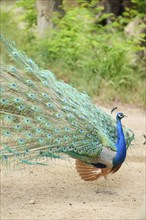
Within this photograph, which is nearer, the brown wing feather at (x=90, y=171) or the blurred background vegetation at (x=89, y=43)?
the brown wing feather at (x=90, y=171)

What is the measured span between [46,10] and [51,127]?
19.5ft

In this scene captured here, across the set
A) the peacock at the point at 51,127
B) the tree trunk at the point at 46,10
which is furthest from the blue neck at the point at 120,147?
the tree trunk at the point at 46,10

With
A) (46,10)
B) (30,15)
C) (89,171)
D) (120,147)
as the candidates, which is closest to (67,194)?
(89,171)

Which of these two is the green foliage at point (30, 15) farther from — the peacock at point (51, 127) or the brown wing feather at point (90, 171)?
the brown wing feather at point (90, 171)

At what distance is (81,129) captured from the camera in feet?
19.3

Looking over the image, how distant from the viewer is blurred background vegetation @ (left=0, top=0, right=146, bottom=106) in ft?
32.1

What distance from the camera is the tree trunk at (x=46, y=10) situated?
11.4 meters

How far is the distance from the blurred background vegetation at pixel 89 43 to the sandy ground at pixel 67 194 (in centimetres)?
266

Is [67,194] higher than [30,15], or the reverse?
[30,15]

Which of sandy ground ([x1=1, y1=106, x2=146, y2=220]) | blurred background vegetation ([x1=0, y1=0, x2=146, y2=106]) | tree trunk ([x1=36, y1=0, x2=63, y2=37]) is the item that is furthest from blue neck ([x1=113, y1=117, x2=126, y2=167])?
tree trunk ([x1=36, y1=0, x2=63, y2=37])

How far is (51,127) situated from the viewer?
587 centimetres

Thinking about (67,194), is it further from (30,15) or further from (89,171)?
(30,15)

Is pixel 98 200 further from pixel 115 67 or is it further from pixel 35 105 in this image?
pixel 115 67

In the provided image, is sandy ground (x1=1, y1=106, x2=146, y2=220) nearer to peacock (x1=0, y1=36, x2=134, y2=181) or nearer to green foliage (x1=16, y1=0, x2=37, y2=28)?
peacock (x1=0, y1=36, x2=134, y2=181)
